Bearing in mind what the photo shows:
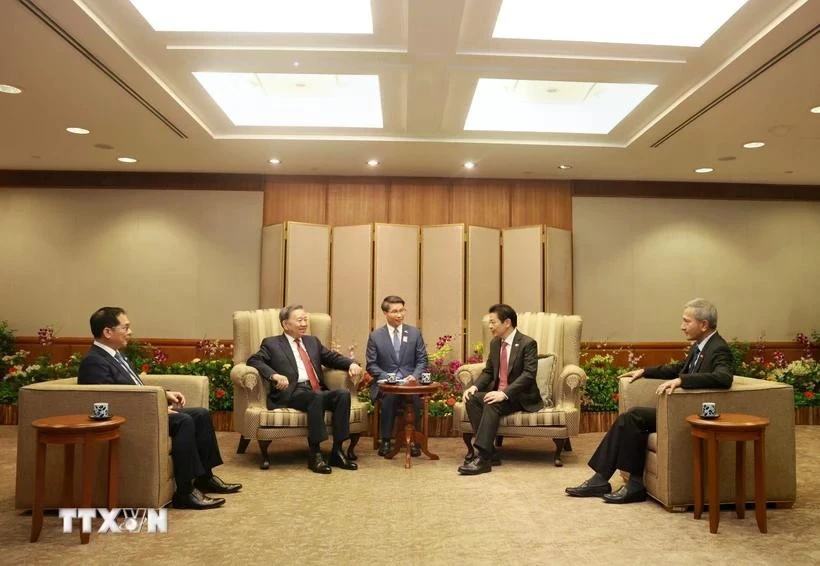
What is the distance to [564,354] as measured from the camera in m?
5.68

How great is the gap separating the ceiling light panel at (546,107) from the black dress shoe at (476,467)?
3167 mm

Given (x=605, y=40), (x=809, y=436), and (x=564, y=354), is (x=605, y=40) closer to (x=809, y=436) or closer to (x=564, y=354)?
(x=564, y=354)

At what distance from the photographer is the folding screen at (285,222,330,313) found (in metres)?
7.82

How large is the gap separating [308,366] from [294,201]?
147 inches

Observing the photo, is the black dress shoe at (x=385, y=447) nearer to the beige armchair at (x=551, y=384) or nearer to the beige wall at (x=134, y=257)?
the beige armchair at (x=551, y=384)

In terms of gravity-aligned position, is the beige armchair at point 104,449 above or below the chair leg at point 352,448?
above

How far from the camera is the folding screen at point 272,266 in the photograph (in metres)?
7.90

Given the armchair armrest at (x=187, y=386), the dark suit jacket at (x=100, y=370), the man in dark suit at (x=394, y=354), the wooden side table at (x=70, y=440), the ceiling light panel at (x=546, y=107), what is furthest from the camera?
the ceiling light panel at (x=546, y=107)

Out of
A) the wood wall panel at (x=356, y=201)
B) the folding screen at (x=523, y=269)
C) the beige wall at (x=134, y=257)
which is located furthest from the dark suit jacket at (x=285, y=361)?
the beige wall at (x=134, y=257)

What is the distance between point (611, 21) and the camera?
440 centimetres

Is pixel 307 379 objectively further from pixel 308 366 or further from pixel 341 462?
pixel 341 462

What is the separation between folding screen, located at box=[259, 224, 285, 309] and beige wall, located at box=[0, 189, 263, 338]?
13.6 inches

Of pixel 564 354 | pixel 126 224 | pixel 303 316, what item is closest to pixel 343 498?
pixel 303 316

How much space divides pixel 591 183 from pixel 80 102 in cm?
621
